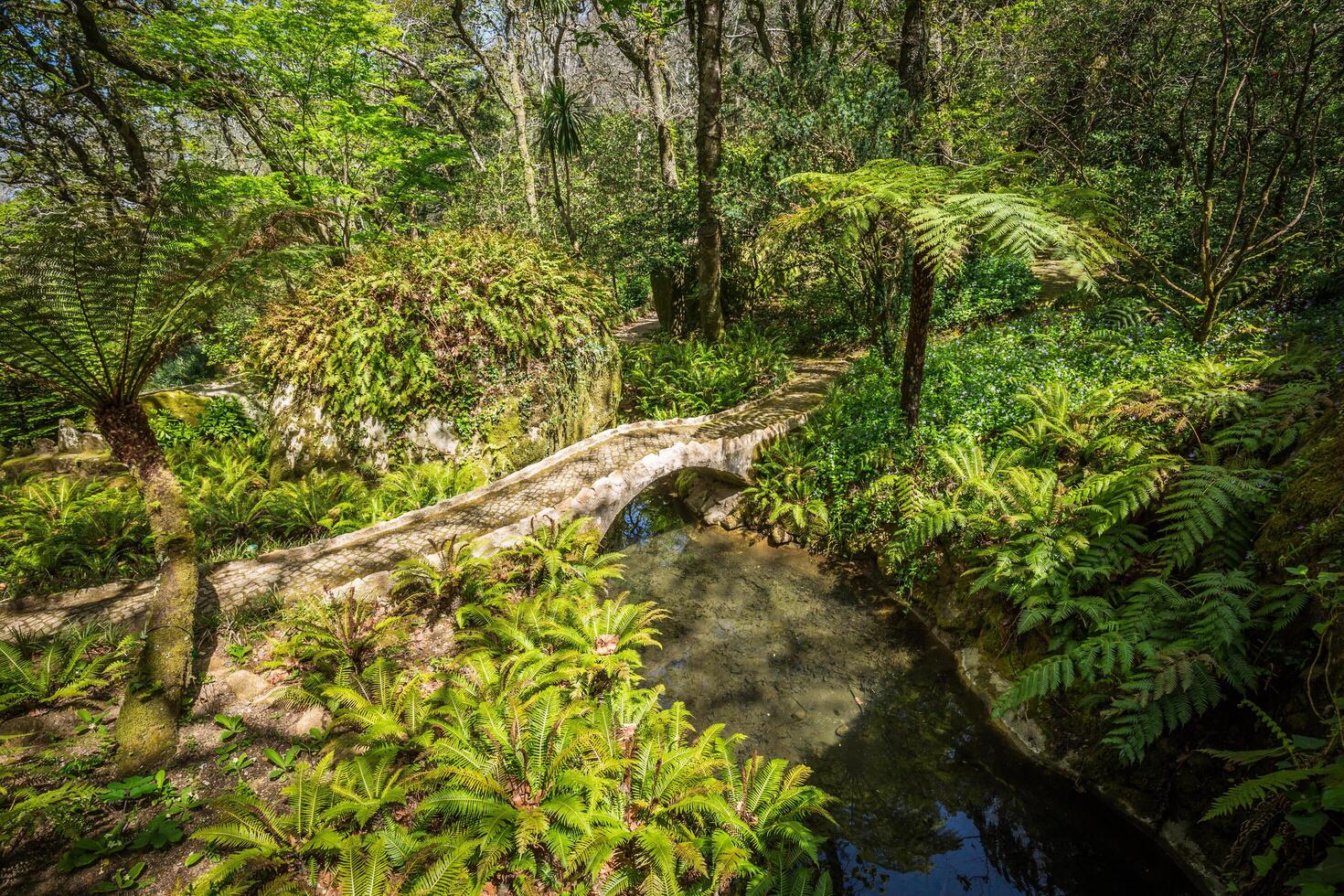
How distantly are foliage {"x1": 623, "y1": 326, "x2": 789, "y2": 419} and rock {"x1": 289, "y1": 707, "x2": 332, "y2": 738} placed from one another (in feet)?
20.5

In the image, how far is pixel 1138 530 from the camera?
174 inches

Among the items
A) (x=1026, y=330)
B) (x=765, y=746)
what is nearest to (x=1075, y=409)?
(x=1026, y=330)

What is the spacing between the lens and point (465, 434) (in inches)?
313

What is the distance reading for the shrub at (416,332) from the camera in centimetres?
772

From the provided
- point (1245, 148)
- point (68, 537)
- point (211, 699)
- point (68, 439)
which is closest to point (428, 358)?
point (68, 537)

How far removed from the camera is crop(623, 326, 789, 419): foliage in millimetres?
9375

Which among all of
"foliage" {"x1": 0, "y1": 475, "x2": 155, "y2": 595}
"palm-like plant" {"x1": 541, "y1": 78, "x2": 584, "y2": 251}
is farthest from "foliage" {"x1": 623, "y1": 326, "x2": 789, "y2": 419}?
"foliage" {"x1": 0, "y1": 475, "x2": 155, "y2": 595}

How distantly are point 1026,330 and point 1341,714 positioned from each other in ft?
23.0

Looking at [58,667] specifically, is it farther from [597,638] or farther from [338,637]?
[597,638]

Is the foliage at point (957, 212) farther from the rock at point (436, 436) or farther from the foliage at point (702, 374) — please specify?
the rock at point (436, 436)

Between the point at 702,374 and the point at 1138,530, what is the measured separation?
258 inches

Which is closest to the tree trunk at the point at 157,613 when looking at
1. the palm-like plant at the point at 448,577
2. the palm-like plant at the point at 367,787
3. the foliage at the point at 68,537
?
the palm-like plant at the point at 367,787

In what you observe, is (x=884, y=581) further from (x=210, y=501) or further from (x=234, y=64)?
(x=234, y=64)

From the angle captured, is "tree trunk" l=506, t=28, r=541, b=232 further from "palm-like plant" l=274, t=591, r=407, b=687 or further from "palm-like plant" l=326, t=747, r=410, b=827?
"palm-like plant" l=326, t=747, r=410, b=827
